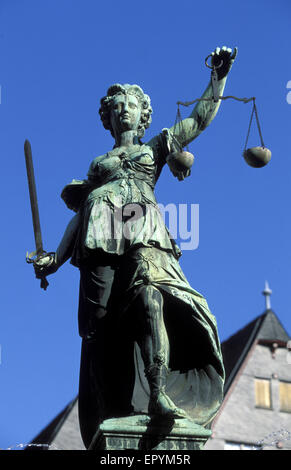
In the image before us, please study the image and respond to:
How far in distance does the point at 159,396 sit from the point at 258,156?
9.25 feet

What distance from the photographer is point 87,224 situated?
9344 millimetres

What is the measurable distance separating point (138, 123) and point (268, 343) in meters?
25.3

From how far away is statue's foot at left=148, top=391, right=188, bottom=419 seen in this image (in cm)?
797

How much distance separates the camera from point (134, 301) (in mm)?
8688

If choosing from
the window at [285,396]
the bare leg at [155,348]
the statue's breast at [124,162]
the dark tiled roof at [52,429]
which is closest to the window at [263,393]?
the window at [285,396]

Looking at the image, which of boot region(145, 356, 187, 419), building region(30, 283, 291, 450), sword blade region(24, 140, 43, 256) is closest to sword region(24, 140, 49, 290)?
sword blade region(24, 140, 43, 256)

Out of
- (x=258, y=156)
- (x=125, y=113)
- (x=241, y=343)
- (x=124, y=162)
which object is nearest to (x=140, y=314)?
(x=124, y=162)

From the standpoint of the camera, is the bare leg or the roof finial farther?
the roof finial

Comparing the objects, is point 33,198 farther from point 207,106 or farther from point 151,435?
point 151,435

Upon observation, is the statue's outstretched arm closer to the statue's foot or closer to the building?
the statue's foot

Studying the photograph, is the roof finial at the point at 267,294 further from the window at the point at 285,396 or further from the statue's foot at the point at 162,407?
the statue's foot at the point at 162,407

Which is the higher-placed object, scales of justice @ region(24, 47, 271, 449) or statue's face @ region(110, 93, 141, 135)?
statue's face @ region(110, 93, 141, 135)
